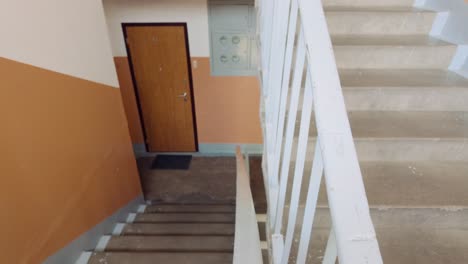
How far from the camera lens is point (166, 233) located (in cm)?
220

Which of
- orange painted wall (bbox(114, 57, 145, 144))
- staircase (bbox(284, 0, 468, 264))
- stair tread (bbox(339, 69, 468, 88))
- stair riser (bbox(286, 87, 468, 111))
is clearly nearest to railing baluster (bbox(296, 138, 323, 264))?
staircase (bbox(284, 0, 468, 264))

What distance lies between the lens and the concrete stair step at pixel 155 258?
5.46 ft

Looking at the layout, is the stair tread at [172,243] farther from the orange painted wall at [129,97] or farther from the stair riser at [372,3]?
the orange painted wall at [129,97]

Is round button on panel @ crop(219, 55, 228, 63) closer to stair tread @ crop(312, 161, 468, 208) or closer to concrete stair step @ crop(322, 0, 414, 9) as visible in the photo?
concrete stair step @ crop(322, 0, 414, 9)

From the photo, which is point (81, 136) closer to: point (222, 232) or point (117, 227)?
point (117, 227)

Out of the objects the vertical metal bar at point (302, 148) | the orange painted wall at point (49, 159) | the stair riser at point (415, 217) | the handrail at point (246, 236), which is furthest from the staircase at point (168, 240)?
the vertical metal bar at point (302, 148)

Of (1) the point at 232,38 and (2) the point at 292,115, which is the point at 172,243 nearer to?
(2) the point at 292,115

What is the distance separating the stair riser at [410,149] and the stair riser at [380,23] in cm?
80

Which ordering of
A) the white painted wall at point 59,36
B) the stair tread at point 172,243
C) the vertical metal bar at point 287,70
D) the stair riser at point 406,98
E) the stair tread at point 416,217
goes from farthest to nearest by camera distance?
1. the stair tread at point 172,243
2. the stair riser at point 406,98
3. the white painted wall at point 59,36
4. the stair tread at point 416,217
5. the vertical metal bar at point 287,70

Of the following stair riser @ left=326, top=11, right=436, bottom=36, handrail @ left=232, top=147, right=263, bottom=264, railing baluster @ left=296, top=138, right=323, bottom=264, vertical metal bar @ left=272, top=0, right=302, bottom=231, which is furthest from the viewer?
stair riser @ left=326, top=11, right=436, bottom=36

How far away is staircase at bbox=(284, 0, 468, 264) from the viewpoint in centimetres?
101

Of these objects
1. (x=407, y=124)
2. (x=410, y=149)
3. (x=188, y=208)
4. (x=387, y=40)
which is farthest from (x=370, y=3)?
(x=188, y=208)

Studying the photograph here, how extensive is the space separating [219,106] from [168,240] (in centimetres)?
224

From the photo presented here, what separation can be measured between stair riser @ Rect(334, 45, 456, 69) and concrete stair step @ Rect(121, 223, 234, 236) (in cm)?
167
